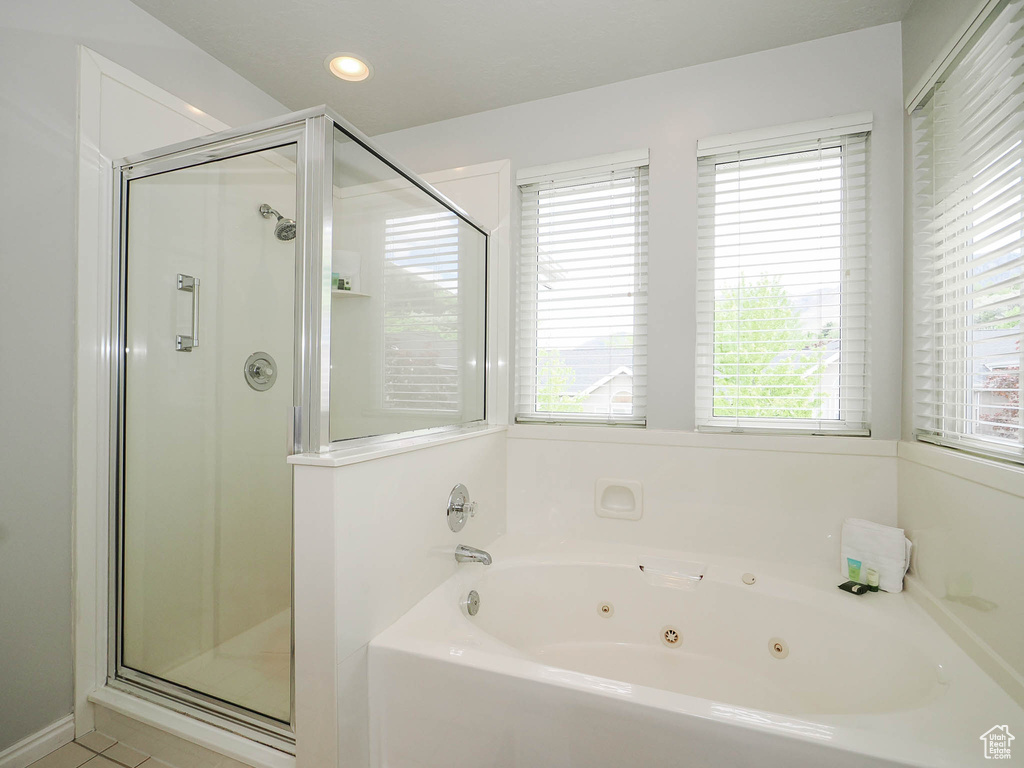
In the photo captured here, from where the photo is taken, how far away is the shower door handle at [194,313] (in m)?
1.55

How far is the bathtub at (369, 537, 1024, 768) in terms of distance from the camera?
3.03 feet

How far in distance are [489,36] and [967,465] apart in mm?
2019

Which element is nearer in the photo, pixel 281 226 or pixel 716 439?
pixel 281 226

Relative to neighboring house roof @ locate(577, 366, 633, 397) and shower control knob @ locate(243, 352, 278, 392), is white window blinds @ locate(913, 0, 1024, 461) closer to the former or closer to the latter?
neighboring house roof @ locate(577, 366, 633, 397)

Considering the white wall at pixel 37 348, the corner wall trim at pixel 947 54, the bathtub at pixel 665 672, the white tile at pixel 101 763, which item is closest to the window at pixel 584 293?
the bathtub at pixel 665 672

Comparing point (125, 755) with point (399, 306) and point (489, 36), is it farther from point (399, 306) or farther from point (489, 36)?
point (489, 36)

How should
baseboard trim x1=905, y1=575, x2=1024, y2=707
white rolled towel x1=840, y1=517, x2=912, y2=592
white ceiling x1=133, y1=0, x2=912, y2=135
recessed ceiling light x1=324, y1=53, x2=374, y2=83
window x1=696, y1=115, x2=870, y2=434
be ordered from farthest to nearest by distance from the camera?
1. recessed ceiling light x1=324, y1=53, x2=374, y2=83
2. window x1=696, y1=115, x2=870, y2=434
3. white ceiling x1=133, y1=0, x2=912, y2=135
4. white rolled towel x1=840, y1=517, x2=912, y2=592
5. baseboard trim x1=905, y1=575, x2=1024, y2=707

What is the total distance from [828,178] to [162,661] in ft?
9.21

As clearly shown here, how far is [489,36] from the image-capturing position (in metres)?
1.77

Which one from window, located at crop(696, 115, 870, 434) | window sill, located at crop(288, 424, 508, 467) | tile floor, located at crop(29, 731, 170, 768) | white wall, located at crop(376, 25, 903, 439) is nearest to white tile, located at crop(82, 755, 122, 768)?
tile floor, located at crop(29, 731, 170, 768)

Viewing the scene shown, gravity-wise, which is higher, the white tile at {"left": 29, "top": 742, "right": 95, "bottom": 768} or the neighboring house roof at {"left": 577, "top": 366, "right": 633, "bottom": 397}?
the neighboring house roof at {"left": 577, "top": 366, "right": 633, "bottom": 397}

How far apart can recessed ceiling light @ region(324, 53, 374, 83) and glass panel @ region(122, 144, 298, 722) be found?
81cm

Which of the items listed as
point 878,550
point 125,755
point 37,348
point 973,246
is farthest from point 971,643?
point 37,348

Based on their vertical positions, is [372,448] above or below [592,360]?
below
